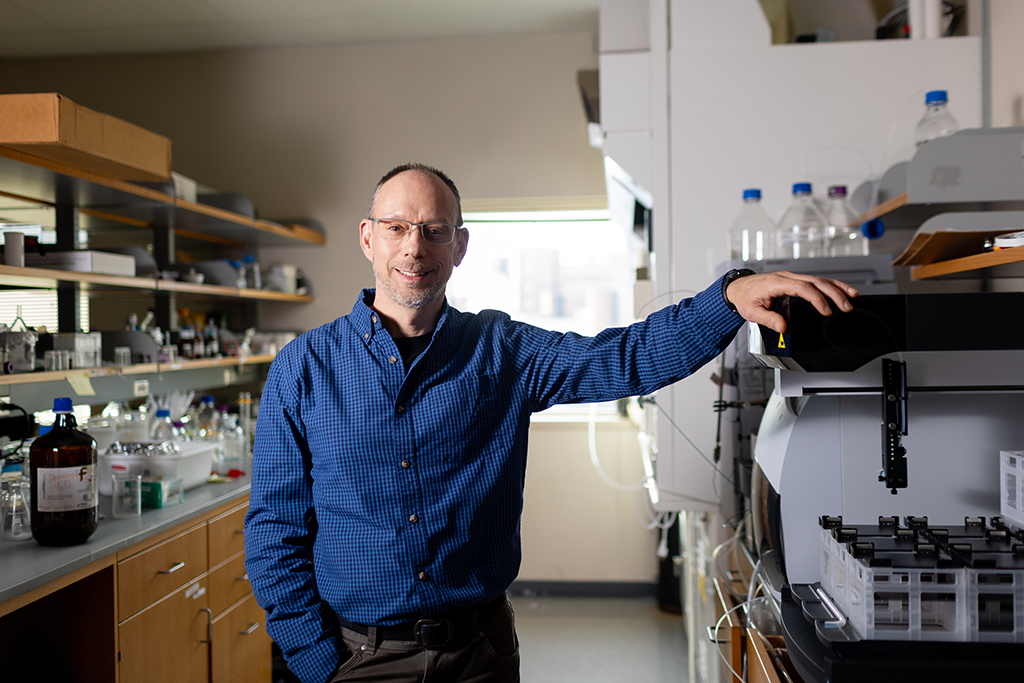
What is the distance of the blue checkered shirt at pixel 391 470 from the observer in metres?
1.26

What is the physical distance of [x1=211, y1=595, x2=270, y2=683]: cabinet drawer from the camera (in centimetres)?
230

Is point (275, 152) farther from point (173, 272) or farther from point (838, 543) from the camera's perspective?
point (838, 543)

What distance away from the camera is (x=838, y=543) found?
3.40ft

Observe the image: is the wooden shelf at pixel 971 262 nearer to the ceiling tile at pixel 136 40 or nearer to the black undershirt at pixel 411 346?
the black undershirt at pixel 411 346

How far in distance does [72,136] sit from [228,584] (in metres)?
1.53

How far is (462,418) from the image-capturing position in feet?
4.33

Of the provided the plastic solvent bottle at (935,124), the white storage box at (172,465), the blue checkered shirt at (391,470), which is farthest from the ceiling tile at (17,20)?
the plastic solvent bottle at (935,124)

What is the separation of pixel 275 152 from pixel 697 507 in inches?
118

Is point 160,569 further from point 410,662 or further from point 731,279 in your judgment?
point 731,279

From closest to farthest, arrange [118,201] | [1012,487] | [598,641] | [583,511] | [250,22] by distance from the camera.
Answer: [1012,487] → [118,201] → [598,641] → [250,22] → [583,511]

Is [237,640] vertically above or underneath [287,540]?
underneath

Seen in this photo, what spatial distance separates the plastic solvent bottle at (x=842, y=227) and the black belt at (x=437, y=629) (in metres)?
1.38

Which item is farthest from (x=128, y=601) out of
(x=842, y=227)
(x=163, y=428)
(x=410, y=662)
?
(x=842, y=227)

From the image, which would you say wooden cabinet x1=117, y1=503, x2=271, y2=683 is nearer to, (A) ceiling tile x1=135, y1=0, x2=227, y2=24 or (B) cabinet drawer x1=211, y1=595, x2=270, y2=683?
(B) cabinet drawer x1=211, y1=595, x2=270, y2=683
